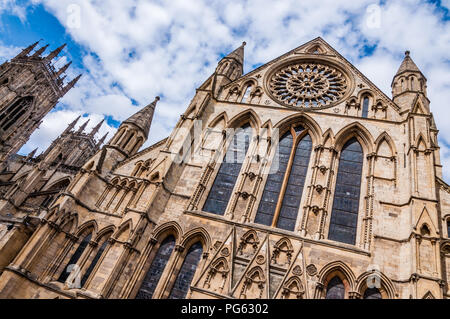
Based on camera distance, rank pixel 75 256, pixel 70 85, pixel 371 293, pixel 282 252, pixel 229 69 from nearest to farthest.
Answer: pixel 371 293 < pixel 282 252 < pixel 75 256 < pixel 229 69 < pixel 70 85

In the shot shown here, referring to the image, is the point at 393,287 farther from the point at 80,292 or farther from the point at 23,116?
the point at 23,116

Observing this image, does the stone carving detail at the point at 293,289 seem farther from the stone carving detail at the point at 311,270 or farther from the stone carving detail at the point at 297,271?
the stone carving detail at the point at 311,270

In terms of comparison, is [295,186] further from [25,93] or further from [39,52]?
[39,52]

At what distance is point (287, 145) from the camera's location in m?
14.8

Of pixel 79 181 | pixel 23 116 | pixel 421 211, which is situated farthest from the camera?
pixel 23 116

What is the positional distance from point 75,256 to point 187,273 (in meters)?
4.61

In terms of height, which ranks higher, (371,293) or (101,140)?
(101,140)

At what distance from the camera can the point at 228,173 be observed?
46.2 ft

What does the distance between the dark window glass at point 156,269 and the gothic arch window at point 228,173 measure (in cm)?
212

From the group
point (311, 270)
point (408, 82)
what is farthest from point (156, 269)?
point (408, 82)

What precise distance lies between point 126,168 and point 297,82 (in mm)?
10623

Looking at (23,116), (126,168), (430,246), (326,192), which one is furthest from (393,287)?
(23,116)

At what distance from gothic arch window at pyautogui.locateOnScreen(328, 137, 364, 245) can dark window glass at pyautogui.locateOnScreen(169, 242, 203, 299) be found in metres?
5.06

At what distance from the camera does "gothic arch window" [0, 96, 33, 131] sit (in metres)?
40.4
